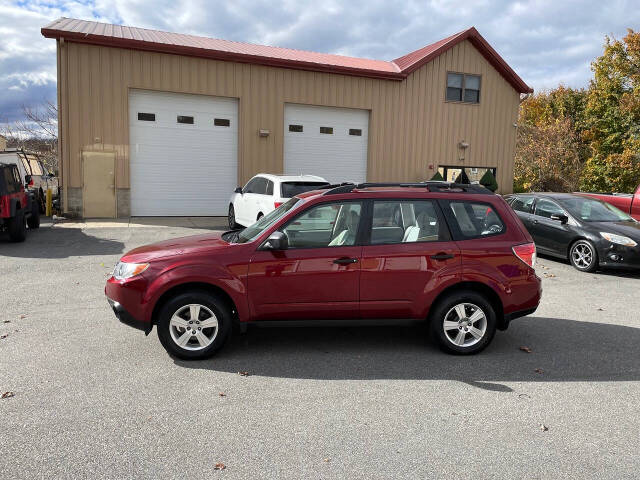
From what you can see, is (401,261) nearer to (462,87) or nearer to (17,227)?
(17,227)

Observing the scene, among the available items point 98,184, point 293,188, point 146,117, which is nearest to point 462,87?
point 146,117

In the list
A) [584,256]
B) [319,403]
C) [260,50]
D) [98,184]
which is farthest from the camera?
[260,50]

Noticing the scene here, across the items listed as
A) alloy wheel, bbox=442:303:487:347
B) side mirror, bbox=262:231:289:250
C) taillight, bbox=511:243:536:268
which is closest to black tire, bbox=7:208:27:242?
side mirror, bbox=262:231:289:250

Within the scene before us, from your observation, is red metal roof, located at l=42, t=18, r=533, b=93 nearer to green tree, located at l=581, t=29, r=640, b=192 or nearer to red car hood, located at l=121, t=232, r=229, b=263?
green tree, located at l=581, t=29, r=640, b=192

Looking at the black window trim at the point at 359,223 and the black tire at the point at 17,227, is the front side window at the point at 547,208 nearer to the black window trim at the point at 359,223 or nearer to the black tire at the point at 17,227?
the black window trim at the point at 359,223

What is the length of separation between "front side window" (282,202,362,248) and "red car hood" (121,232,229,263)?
68 centimetres

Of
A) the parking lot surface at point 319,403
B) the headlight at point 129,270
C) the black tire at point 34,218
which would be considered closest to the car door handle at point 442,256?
the parking lot surface at point 319,403

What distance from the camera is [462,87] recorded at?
21.0 m

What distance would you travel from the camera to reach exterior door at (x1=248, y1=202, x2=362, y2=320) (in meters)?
4.79

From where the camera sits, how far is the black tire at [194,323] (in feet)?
15.5

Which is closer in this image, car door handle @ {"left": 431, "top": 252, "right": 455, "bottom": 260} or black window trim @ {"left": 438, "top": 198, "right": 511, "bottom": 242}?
car door handle @ {"left": 431, "top": 252, "right": 455, "bottom": 260}

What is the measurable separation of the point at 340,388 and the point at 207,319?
1.40 meters

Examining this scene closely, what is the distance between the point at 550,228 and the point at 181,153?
1166 cm

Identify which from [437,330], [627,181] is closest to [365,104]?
[437,330]
